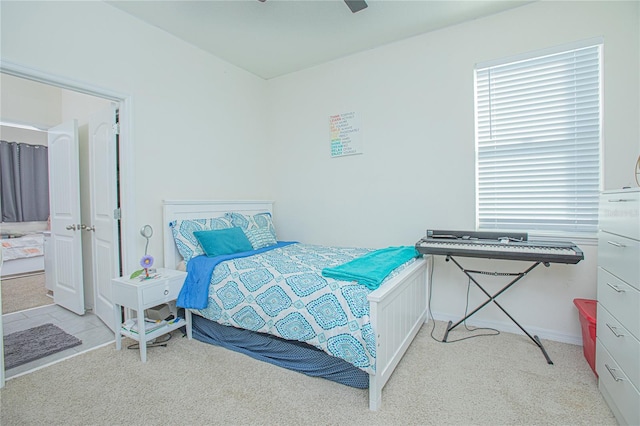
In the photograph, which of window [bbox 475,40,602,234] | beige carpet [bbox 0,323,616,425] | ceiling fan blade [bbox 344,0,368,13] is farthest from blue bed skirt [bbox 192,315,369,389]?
ceiling fan blade [bbox 344,0,368,13]

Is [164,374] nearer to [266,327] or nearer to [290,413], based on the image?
[266,327]

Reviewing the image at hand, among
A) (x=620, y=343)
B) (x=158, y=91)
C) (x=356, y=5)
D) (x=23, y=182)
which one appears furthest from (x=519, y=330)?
(x=23, y=182)

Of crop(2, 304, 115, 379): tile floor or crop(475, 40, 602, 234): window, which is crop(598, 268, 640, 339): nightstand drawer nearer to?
crop(475, 40, 602, 234): window

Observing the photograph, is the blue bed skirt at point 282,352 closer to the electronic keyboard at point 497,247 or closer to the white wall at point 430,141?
the electronic keyboard at point 497,247

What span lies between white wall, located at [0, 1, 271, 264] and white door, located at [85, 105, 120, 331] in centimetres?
24

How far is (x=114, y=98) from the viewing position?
248 cm

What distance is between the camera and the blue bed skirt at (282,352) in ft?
Result: 6.15

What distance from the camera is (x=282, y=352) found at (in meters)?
2.12

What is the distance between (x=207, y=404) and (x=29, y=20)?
272 cm

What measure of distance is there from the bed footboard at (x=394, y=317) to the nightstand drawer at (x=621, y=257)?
1.09 metres

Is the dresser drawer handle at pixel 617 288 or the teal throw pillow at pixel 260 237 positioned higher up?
the teal throw pillow at pixel 260 237

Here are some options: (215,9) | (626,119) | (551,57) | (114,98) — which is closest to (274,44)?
(215,9)

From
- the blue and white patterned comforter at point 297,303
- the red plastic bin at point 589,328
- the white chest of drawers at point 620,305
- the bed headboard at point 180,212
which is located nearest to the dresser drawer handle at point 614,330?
the white chest of drawers at point 620,305

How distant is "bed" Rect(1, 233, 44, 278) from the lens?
4.64 metres
